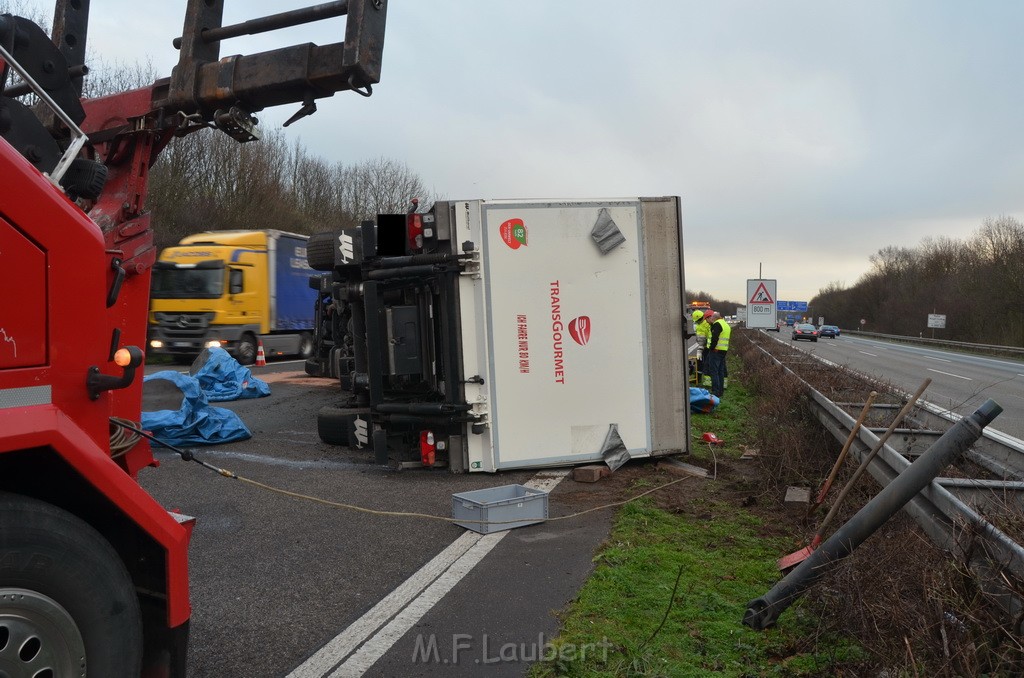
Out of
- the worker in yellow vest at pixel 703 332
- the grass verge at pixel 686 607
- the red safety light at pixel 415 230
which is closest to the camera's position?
the grass verge at pixel 686 607

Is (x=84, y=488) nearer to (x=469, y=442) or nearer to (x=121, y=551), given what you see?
(x=121, y=551)

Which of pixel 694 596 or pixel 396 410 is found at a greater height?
A: pixel 396 410

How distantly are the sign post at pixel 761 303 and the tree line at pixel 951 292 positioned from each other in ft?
72.1

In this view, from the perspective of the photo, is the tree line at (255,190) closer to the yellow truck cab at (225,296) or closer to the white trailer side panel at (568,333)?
the yellow truck cab at (225,296)

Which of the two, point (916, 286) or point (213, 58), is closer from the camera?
point (213, 58)

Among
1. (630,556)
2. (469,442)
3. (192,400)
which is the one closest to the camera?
(630,556)

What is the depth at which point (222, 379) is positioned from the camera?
13.5 metres

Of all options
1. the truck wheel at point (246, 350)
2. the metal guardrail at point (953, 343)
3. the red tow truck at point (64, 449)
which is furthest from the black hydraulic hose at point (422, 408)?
the metal guardrail at point (953, 343)

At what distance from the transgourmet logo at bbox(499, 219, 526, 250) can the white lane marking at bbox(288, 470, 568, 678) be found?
3.09 m

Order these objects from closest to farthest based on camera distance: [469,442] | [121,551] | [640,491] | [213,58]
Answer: [121,551] → [213,58] → [640,491] → [469,442]

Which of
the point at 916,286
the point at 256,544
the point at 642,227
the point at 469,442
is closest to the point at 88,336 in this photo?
the point at 256,544

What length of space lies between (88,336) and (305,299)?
2296 cm

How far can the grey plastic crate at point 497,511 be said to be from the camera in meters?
5.74

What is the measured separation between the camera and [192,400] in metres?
9.73
